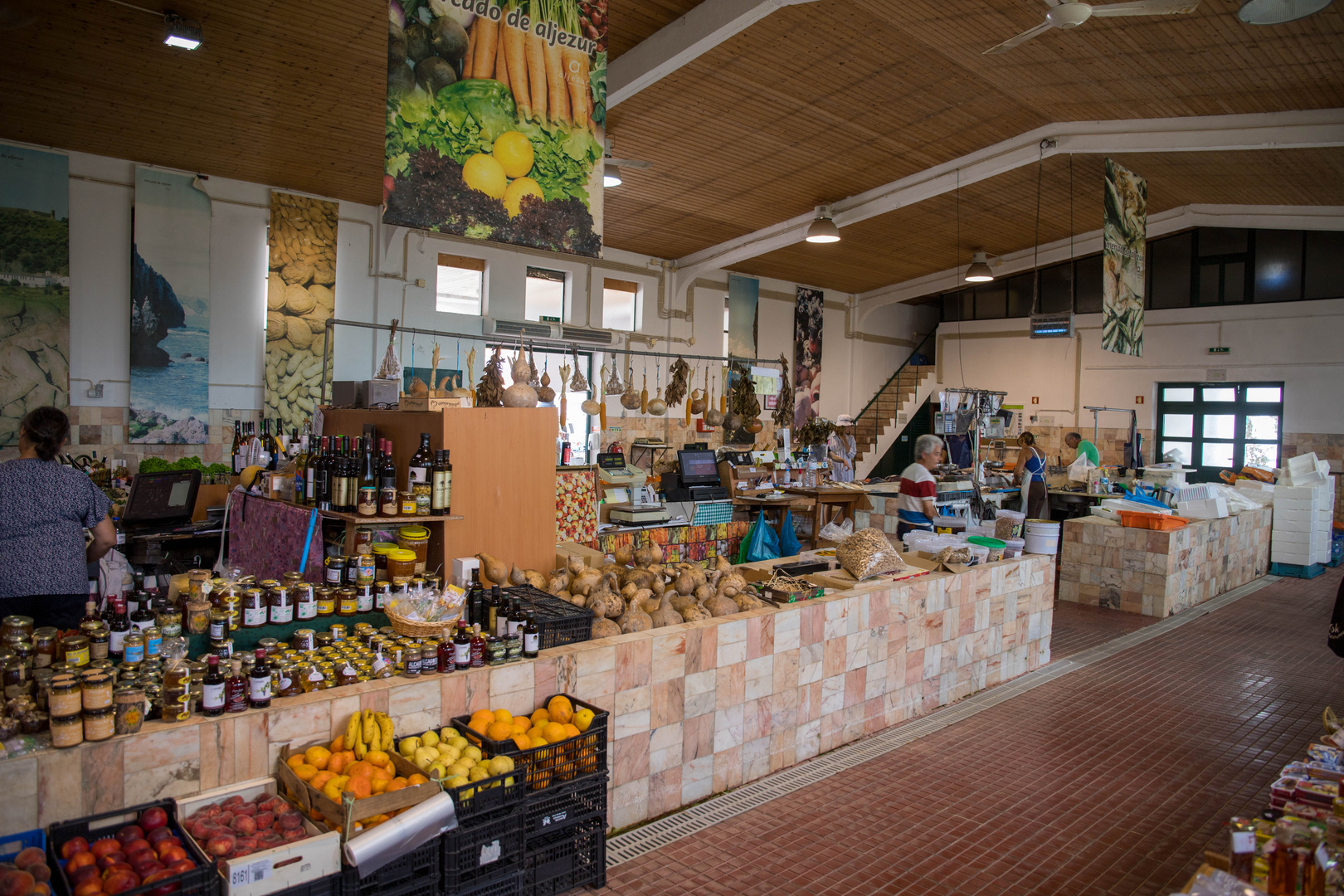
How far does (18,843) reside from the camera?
204 cm

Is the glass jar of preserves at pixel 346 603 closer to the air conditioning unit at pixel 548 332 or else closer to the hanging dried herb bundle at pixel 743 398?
the hanging dried herb bundle at pixel 743 398

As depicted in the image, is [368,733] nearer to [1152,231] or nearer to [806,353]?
[806,353]

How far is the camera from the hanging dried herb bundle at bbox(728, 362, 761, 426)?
10422mm

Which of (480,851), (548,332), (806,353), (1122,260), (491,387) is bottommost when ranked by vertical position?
(480,851)

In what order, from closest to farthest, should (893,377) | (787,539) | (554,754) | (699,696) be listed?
1. (554,754)
2. (699,696)
3. (787,539)
4. (893,377)

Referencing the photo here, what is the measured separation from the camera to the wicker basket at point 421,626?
3.15m

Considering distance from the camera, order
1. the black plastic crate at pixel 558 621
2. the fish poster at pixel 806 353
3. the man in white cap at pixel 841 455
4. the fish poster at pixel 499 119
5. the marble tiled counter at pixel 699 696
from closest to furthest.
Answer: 1. the marble tiled counter at pixel 699 696
2. the black plastic crate at pixel 558 621
3. the fish poster at pixel 499 119
4. the man in white cap at pixel 841 455
5. the fish poster at pixel 806 353

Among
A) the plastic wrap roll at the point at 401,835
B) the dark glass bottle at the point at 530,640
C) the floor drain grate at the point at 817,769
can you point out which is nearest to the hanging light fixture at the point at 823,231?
the floor drain grate at the point at 817,769

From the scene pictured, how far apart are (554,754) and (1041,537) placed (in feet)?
15.0

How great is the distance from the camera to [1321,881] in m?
1.95

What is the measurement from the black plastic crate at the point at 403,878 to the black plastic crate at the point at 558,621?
0.98 metres

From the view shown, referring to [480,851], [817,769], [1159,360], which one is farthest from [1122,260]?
[480,851]

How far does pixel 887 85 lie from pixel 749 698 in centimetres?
647

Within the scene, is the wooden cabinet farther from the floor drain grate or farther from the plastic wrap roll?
the plastic wrap roll
